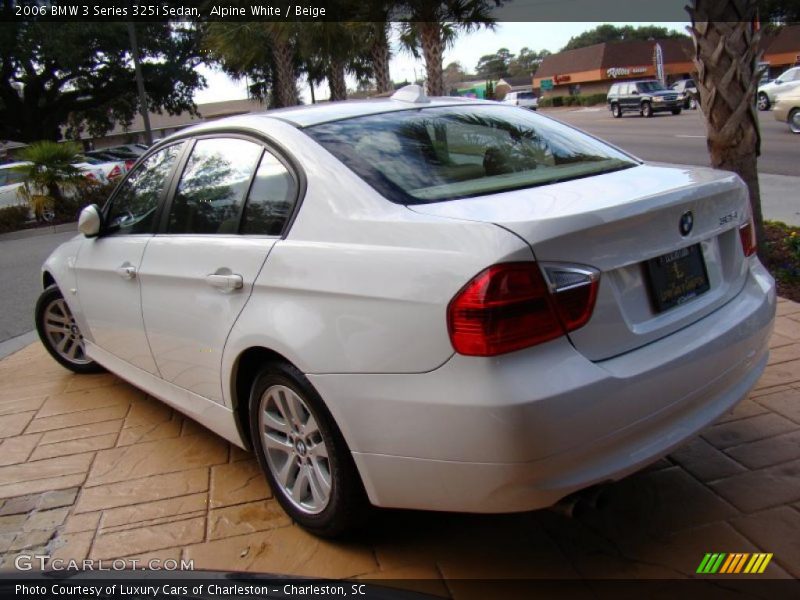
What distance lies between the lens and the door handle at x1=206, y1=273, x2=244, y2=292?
290 centimetres

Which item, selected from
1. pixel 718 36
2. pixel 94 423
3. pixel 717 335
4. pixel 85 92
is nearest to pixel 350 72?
pixel 85 92

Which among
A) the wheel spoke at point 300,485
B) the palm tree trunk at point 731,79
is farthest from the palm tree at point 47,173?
the wheel spoke at point 300,485

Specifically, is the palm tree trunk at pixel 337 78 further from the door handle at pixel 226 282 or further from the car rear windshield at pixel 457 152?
the door handle at pixel 226 282

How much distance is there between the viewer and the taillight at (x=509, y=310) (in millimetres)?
2127

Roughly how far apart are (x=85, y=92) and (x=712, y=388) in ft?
126

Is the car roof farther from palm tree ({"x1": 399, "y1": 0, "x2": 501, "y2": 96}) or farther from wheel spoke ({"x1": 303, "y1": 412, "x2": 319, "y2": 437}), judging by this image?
palm tree ({"x1": 399, "y1": 0, "x2": 501, "y2": 96})

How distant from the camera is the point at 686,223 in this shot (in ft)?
8.26

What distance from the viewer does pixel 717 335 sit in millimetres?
2539

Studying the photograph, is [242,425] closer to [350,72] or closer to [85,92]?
[350,72]

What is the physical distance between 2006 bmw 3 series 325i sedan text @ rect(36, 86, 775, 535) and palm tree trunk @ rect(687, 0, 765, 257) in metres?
2.81

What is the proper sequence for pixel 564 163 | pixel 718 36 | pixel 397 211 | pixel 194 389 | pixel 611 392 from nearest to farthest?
pixel 611 392
pixel 397 211
pixel 564 163
pixel 194 389
pixel 718 36

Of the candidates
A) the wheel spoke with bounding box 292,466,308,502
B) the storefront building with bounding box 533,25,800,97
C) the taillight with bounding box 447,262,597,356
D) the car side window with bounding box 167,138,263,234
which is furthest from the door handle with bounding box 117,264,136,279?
the storefront building with bounding box 533,25,800,97

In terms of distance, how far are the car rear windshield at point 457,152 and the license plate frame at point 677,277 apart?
55 centimetres

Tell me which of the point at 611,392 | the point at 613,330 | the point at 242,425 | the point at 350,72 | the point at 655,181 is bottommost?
the point at 242,425
